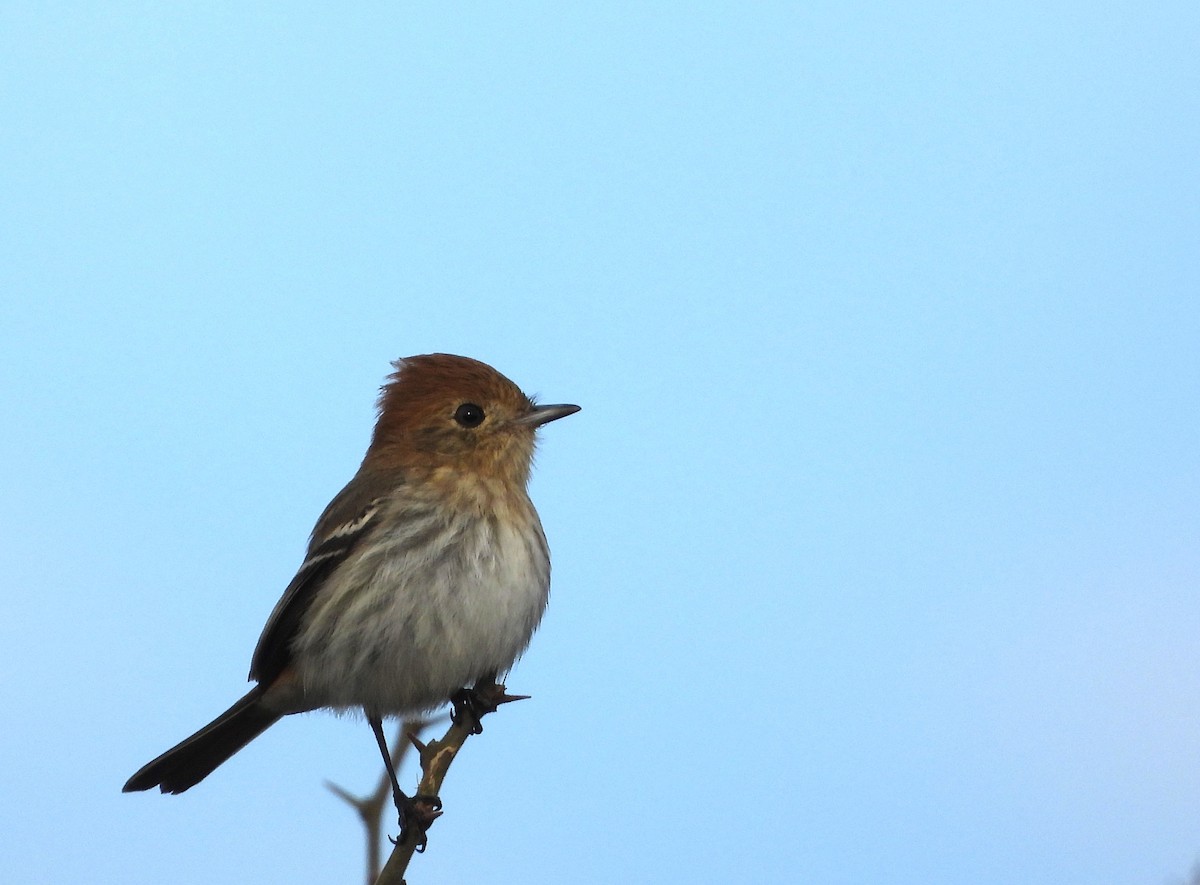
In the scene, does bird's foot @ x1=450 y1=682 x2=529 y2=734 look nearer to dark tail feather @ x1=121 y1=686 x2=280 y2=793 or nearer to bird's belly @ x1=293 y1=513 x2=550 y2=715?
bird's belly @ x1=293 y1=513 x2=550 y2=715

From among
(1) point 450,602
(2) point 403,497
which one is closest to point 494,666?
(1) point 450,602

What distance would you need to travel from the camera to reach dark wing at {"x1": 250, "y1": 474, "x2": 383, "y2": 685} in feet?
25.8

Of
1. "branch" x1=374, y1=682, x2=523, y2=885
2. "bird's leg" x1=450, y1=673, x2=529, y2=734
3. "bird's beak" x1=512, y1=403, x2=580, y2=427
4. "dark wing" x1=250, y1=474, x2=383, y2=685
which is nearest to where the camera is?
"branch" x1=374, y1=682, x2=523, y2=885

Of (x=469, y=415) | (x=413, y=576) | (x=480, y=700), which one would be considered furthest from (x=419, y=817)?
(x=469, y=415)

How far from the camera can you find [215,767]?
27.6 ft

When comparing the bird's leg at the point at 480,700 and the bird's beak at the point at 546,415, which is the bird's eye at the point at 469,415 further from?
the bird's leg at the point at 480,700

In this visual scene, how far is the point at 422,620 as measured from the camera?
287 inches

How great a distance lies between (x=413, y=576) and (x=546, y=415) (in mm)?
1511

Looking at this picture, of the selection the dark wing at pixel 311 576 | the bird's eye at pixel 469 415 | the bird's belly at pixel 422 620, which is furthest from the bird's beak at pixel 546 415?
the dark wing at pixel 311 576

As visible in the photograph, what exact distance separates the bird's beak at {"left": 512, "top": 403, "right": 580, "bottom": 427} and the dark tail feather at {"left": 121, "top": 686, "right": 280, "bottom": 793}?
7.86 feet

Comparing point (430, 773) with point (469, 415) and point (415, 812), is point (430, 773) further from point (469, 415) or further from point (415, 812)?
point (469, 415)

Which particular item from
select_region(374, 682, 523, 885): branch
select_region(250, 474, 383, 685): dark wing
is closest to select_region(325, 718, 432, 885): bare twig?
select_region(374, 682, 523, 885): branch

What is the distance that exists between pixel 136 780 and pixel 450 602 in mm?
2524

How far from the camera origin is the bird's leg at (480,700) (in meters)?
6.60
